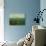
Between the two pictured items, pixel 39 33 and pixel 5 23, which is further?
pixel 5 23

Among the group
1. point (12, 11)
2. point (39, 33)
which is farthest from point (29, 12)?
point (39, 33)

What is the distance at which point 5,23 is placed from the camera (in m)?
4.97

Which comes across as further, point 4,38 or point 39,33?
point 4,38

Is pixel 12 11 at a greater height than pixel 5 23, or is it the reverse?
pixel 12 11

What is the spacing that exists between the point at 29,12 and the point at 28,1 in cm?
43

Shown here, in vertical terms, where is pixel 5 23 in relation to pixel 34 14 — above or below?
below

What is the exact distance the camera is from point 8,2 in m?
4.95

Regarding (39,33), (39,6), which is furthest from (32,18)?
(39,33)

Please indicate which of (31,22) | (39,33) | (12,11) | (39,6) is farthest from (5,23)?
(39,33)

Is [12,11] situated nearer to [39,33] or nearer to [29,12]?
[29,12]

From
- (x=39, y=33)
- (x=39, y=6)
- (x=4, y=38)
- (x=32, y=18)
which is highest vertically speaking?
(x=39, y=6)

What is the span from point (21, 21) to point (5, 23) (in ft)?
2.09

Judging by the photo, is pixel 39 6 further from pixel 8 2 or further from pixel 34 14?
pixel 8 2

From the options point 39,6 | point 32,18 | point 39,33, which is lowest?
point 39,33
